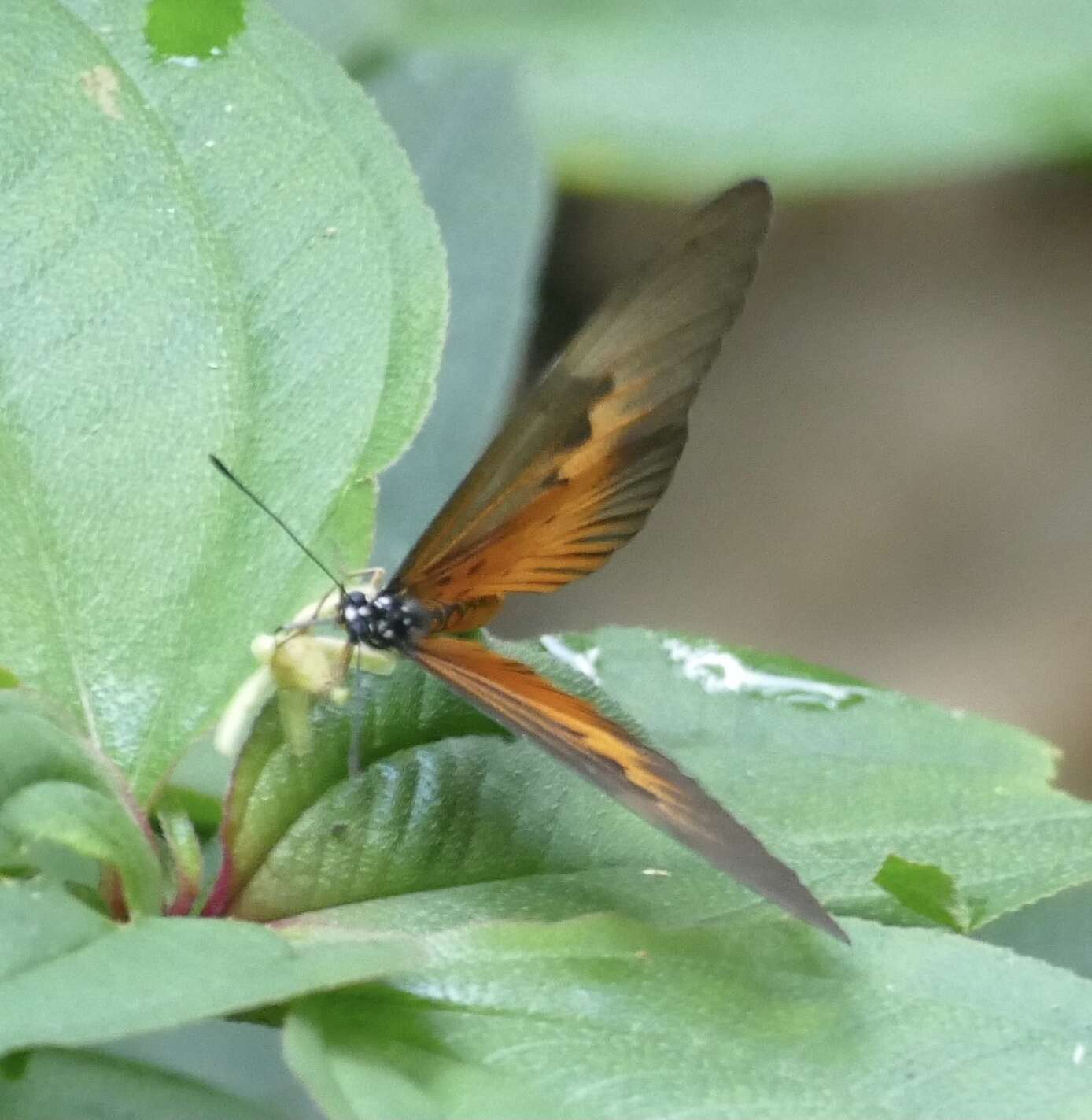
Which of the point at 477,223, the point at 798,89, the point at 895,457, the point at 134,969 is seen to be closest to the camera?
the point at 134,969

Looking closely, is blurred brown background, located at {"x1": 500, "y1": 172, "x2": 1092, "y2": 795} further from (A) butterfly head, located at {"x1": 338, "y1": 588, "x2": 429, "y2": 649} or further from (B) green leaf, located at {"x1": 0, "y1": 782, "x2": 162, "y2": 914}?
(B) green leaf, located at {"x1": 0, "y1": 782, "x2": 162, "y2": 914}

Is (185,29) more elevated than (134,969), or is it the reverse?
(185,29)

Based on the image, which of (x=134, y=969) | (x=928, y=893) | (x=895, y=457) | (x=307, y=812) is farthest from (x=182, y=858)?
(x=895, y=457)

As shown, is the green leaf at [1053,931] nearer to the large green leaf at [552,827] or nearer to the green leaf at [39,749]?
the large green leaf at [552,827]

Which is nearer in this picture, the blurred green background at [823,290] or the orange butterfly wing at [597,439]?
the orange butterfly wing at [597,439]

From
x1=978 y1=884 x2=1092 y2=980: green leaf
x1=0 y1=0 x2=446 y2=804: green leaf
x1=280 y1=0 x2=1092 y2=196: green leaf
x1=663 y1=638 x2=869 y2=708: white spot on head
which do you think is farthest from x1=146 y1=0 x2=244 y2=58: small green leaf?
x1=280 y1=0 x2=1092 y2=196: green leaf

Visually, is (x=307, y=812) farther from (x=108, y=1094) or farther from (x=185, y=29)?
(x=185, y=29)

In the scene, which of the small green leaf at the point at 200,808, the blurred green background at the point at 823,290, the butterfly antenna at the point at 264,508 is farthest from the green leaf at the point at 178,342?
the blurred green background at the point at 823,290
